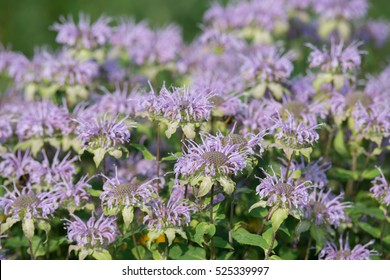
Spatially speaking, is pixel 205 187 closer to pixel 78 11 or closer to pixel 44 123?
pixel 44 123

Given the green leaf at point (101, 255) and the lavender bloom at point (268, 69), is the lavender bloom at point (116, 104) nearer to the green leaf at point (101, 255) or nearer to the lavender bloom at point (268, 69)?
the lavender bloom at point (268, 69)

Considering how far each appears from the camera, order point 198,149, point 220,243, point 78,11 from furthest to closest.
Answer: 1. point 78,11
2. point 220,243
3. point 198,149

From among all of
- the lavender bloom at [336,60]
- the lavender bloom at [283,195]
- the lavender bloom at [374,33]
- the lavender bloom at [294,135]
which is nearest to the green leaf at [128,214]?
the lavender bloom at [283,195]

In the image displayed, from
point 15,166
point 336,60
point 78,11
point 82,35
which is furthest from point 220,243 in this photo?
point 78,11

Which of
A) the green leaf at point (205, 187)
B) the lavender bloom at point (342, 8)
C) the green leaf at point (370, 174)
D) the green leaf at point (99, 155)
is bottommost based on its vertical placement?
the green leaf at point (205, 187)

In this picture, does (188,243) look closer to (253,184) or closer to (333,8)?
(253,184)

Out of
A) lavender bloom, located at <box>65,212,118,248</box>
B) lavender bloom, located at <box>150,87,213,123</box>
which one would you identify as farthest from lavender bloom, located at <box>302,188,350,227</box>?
lavender bloom, located at <box>65,212,118,248</box>

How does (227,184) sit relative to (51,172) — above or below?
below
